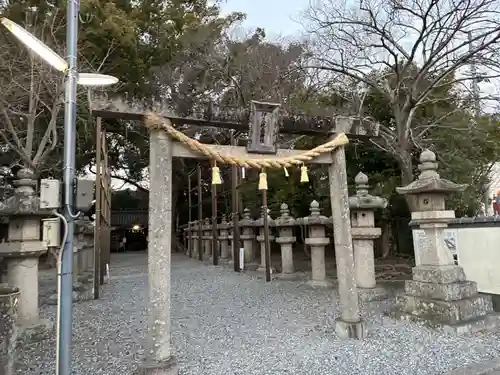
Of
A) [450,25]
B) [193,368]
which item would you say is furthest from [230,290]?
[450,25]

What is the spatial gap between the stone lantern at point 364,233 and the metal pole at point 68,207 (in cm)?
533

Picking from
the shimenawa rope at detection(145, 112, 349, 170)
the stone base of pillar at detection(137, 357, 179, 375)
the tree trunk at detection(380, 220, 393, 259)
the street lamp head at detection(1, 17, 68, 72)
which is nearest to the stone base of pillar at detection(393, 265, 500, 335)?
the shimenawa rope at detection(145, 112, 349, 170)

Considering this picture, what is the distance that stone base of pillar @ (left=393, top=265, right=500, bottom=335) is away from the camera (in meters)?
5.14

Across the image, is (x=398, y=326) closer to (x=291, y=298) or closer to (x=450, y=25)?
(x=291, y=298)

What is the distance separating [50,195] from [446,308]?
520 cm

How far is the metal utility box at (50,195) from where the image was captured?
3.42m

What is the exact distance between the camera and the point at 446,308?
5160 millimetres

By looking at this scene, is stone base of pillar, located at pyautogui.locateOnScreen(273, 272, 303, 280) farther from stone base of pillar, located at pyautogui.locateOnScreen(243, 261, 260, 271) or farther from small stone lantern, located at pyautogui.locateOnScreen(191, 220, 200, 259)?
small stone lantern, located at pyautogui.locateOnScreen(191, 220, 200, 259)

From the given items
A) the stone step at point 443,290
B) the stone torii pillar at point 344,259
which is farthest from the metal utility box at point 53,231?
the stone step at point 443,290

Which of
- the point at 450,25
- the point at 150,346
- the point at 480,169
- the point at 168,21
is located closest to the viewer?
the point at 150,346

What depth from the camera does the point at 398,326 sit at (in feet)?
17.5

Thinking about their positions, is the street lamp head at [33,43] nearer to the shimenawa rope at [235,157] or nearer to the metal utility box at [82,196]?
the shimenawa rope at [235,157]

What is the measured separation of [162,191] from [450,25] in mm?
9154

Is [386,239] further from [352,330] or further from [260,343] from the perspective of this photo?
[260,343]
